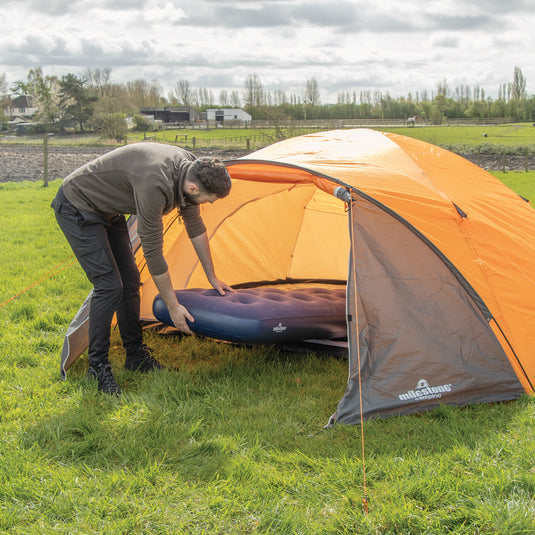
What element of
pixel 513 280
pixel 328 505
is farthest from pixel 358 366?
pixel 513 280

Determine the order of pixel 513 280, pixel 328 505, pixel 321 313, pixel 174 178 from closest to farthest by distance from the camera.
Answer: pixel 328 505 < pixel 174 178 < pixel 513 280 < pixel 321 313

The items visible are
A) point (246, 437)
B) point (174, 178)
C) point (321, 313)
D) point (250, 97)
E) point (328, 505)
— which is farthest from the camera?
point (250, 97)

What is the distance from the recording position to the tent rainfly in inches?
147

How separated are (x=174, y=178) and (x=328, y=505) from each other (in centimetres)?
217

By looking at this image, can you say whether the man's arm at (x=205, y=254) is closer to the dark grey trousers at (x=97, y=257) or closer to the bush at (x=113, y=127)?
the dark grey trousers at (x=97, y=257)

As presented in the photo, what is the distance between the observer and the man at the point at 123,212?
3.61 meters

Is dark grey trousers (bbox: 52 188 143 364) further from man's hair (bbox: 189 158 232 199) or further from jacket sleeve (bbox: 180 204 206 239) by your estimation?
man's hair (bbox: 189 158 232 199)

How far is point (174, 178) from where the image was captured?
145 inches

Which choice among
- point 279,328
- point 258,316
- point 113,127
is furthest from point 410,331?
point 113,127

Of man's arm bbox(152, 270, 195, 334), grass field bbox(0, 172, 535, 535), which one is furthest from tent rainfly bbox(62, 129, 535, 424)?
man's arm bbox(152, 270, 195, 334)

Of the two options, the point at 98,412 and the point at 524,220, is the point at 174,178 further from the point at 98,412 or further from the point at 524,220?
the point at 524,220

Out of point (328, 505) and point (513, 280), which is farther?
point (513, 280)

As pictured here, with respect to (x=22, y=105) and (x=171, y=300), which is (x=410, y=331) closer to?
(x=171, y=300)

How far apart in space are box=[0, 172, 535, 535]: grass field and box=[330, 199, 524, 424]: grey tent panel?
16cm
